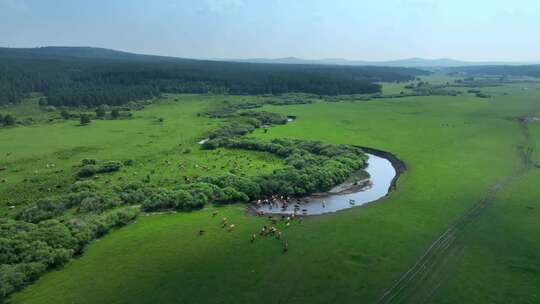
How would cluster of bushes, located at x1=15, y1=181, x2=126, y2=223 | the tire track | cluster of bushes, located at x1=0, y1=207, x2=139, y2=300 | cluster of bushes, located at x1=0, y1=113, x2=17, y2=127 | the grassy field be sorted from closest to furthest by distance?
1. the tire track
2. the grassy field
3. cluster of bushes, located at x1=0, y1=207, x2=139, y2=300
4. cluster of bushes, located at x1=15, y1=181, x2=126, y2=223
5. cluster of bushes, located at x1=0, y1=113, x2=17, y2=127

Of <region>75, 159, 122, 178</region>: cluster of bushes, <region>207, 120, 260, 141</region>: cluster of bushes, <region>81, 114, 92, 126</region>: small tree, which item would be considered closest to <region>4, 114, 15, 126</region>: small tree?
<region>81, 114, 92, 126</region>: small tree

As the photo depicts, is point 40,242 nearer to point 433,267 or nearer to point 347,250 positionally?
point 347,250

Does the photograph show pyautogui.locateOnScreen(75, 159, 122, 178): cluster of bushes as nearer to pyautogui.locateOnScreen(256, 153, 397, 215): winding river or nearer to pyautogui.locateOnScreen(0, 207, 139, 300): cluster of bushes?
pyautogui.locateOnScreen(0, 207, 139, 300): cluster of bushes

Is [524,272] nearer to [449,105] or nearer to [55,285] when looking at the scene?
[55,285]

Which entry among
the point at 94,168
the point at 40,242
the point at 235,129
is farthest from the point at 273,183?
the point at 235,129

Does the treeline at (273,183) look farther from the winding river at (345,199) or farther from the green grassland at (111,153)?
the green grassland at (111,153)
